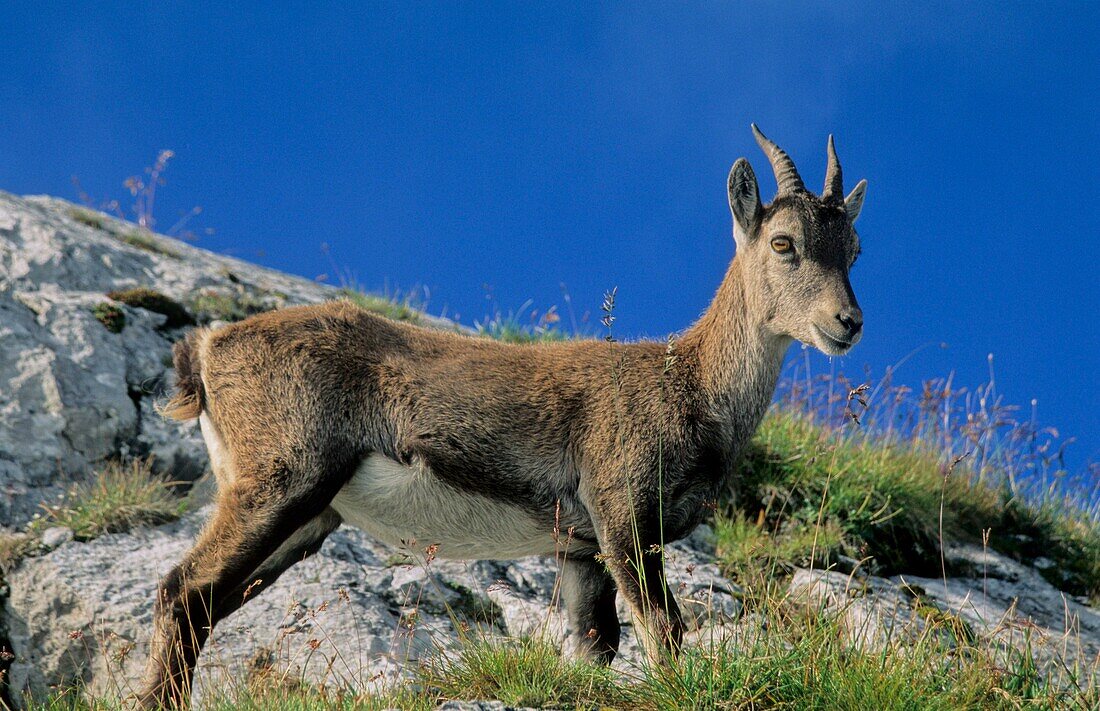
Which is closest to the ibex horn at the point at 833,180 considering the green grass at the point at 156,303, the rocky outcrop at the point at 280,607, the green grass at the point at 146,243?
the rocky outcrop at the point at 280,607

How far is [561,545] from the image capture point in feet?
18.7

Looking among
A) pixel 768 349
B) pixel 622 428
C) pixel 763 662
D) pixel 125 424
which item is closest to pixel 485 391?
pixel 622 428

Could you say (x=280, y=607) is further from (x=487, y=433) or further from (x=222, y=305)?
(x=222, y=305)

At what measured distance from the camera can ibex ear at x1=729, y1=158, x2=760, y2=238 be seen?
621 cm

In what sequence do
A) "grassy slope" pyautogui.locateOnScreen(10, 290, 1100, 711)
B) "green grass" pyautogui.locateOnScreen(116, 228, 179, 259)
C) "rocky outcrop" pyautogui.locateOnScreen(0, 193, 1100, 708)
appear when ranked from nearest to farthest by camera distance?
"grassy slope" pyautogui.locateOnScreen(10, 290, 1100, 711)
"rocky outcrop" pyautogui.locateOnScreen(0, 193, 1100, 708)
"green grass" pyautogui.locateOnScreen(116, 228, 179, 259)

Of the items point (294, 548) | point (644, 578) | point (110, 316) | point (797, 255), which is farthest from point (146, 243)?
point (644, 578)

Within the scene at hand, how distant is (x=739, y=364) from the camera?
610 centimetres

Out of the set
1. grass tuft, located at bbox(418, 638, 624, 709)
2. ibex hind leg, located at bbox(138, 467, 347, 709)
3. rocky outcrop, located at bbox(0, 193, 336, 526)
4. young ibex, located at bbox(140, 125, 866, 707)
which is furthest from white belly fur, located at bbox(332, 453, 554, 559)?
rocky outcrop, located at bbox(0, 193, 336, 526)

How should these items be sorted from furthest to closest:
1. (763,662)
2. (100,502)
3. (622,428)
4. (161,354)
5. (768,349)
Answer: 1. (161,354)
2. (100,502)
3. (768,349)
4. (622,428)
5. (763,662)

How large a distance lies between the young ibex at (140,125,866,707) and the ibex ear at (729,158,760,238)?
2cm

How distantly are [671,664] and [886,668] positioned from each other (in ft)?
3.01

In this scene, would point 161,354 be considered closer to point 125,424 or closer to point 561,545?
point 125,424

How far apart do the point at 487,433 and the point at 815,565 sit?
3601 millimetres

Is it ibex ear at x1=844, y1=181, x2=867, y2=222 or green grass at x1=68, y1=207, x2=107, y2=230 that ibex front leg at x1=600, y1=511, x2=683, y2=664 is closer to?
ibex ear at x1=844, y1=181, x2=867, y2=222
